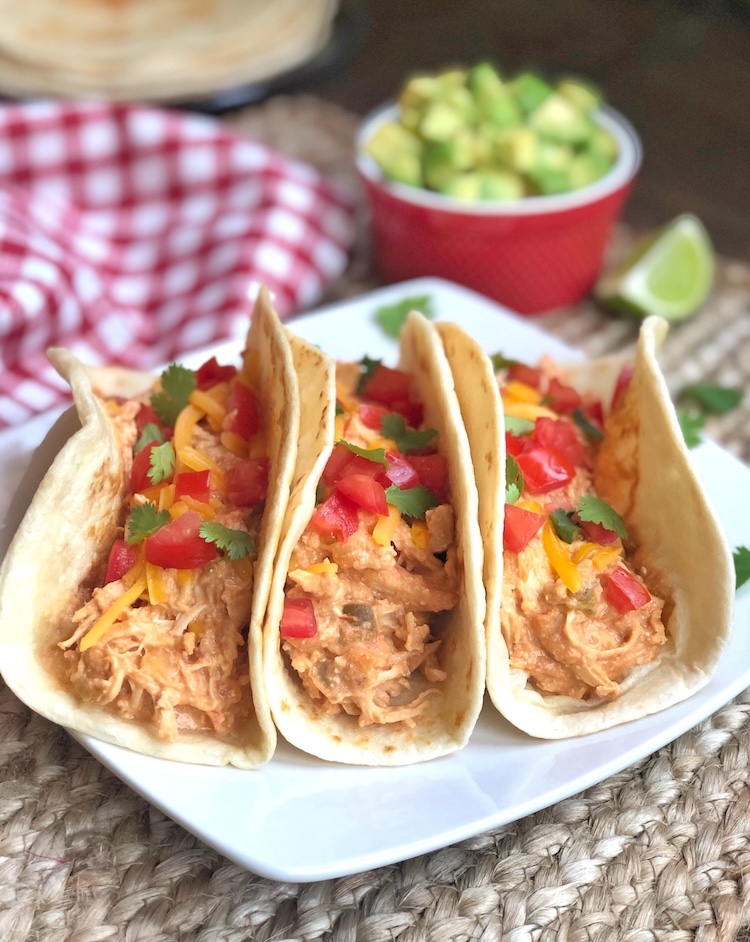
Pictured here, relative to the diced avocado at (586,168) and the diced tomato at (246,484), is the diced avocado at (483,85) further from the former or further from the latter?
the diced tomato at (246,484)

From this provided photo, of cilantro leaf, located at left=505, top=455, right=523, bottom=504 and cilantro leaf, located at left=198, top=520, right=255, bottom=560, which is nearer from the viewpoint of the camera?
cilantro leaf, located at left=198, top=520, right=255, bottom=560

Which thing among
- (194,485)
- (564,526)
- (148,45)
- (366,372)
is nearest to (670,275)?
(366,372)

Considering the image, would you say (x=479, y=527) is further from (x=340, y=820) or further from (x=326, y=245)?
(x=326, y=245)

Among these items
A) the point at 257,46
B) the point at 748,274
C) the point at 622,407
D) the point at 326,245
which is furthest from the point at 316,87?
the point at 622,407

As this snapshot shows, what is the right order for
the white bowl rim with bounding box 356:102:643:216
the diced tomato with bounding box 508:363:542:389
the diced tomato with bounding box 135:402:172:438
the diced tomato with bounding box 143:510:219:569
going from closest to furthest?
1. the diced tomato with bounding box 143:510:219:569
2. the diced tomato with bounding box 135:402:172:438
3. the diced tomato with bounding box 508:363:542:389
4. the white bowl rim with bounding box 356:102:643:216

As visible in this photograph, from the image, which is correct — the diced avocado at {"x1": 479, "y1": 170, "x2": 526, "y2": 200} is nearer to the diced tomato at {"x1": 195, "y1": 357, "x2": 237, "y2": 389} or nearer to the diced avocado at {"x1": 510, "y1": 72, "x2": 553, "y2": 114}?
the diced avocado at {"x1": 510, "y1": 72, "x2": 553, "y2": 114}

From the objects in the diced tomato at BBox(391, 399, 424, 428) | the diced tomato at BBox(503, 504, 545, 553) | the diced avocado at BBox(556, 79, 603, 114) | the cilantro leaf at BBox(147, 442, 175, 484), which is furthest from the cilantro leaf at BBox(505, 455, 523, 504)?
the diced avocado at BBox(556, 79, 603, 114)

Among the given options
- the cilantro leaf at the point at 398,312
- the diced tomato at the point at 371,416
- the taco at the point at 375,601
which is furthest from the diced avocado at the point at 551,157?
the taco at the point at 375,601
